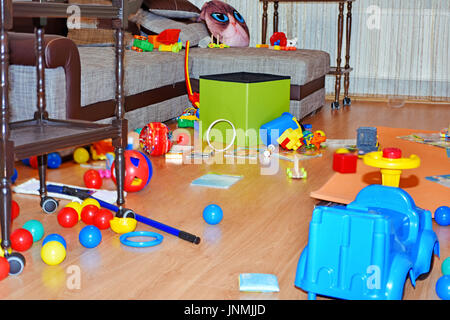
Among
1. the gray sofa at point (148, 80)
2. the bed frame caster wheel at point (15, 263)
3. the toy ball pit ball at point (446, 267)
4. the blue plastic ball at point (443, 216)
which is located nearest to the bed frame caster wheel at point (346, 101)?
the gray sofa at point (148, 80)

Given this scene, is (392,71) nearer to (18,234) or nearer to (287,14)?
(287,14)

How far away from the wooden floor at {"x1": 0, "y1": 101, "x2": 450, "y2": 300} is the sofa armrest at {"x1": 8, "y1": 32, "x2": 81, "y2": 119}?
301mm

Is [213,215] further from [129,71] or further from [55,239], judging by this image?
[129,71]

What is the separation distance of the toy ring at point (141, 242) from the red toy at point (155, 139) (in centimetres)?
93

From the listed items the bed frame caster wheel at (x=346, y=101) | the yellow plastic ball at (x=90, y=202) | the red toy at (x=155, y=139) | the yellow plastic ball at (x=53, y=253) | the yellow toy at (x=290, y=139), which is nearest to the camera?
Result: the yellow plastic ball at (x=53, y=253)

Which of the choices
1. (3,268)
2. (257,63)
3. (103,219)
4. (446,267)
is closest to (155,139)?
(103,219)

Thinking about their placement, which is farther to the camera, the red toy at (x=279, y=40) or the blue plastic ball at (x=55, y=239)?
the red toy at (x=279, y=40)

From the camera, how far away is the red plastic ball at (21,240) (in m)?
1.44

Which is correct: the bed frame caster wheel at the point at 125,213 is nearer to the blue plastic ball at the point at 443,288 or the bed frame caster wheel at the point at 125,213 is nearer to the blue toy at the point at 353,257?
the blue toy at the point at 353,257

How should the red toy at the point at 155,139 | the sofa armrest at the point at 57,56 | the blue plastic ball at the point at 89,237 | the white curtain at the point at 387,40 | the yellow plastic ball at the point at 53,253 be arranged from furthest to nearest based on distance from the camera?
the white curtain at the point at 387,40
the red toy at the point at 155,139
the sofa armrest at the point at 57,56
the blue plastic ball at the point at 89,237
the yellow plastic ball at the point at 53,253

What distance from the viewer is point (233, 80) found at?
2.70m

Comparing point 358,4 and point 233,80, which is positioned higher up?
point 358,4
